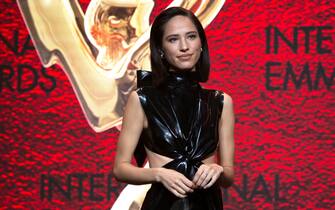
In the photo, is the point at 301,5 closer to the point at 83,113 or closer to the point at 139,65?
the point at 139,65

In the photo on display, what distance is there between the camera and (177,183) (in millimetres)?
1431

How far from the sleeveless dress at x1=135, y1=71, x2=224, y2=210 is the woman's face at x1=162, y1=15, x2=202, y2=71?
0.13ft

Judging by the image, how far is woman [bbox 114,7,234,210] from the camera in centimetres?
156

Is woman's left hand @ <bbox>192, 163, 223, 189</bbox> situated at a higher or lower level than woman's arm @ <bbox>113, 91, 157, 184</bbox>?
lower

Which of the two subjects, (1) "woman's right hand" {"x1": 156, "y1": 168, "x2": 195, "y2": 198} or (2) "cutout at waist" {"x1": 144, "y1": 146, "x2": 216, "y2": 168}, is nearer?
(1) "woman's right hand" {"x1": 156, "y1": 168, "x2": 195, "y2": 198}

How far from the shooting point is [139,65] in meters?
2.66

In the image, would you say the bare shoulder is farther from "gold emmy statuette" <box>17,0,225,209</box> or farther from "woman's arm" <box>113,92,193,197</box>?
"gold emmy statuette" <box>17,0,225,209</box>

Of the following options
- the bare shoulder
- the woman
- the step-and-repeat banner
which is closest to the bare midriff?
the woman

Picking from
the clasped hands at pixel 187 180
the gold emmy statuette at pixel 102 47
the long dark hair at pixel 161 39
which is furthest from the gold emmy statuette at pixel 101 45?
the clasped hands at pixel 187 180

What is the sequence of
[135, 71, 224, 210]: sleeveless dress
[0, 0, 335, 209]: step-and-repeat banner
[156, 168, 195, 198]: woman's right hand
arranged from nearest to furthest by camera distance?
1. [156, 168, 195, 198]: woman's right hand
2. [135, 71, 224, 210]: sleeveless dress
3. [0, 0, 335, 209]: step-and-repeat banner

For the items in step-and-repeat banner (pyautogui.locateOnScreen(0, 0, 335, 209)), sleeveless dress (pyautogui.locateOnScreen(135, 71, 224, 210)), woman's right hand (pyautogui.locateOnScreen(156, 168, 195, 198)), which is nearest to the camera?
woman's right hand (pyautogui.locateOnScreen(156, 168, 195, 198))

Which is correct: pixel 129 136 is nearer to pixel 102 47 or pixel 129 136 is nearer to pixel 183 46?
pixel 183 46

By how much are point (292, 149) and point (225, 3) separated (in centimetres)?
64

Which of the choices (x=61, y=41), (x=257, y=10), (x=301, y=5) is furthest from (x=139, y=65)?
(x=301, y=5)
